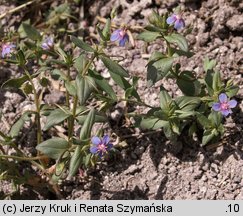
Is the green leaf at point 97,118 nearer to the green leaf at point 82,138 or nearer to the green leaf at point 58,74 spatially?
the green leaf at point 82,138

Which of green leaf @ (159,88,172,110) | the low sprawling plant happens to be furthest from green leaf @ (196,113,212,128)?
green leaf @ (159,88,172,110)

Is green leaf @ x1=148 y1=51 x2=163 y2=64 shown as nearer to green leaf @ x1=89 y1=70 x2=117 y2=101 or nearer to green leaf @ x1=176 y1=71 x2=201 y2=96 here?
green leaf @ x1=176 y1=71 x2=201 y2=96

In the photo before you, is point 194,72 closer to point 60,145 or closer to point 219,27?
point 219,27

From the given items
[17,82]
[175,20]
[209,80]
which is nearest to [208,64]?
[209,80]

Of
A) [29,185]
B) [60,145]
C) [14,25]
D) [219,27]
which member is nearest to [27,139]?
[29,185]

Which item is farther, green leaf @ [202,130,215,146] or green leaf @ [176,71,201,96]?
green leaf @ [176,71,201,96]

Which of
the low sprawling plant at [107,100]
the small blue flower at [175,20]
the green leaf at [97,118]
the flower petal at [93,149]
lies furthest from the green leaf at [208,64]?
the flower petal at [93,149]
